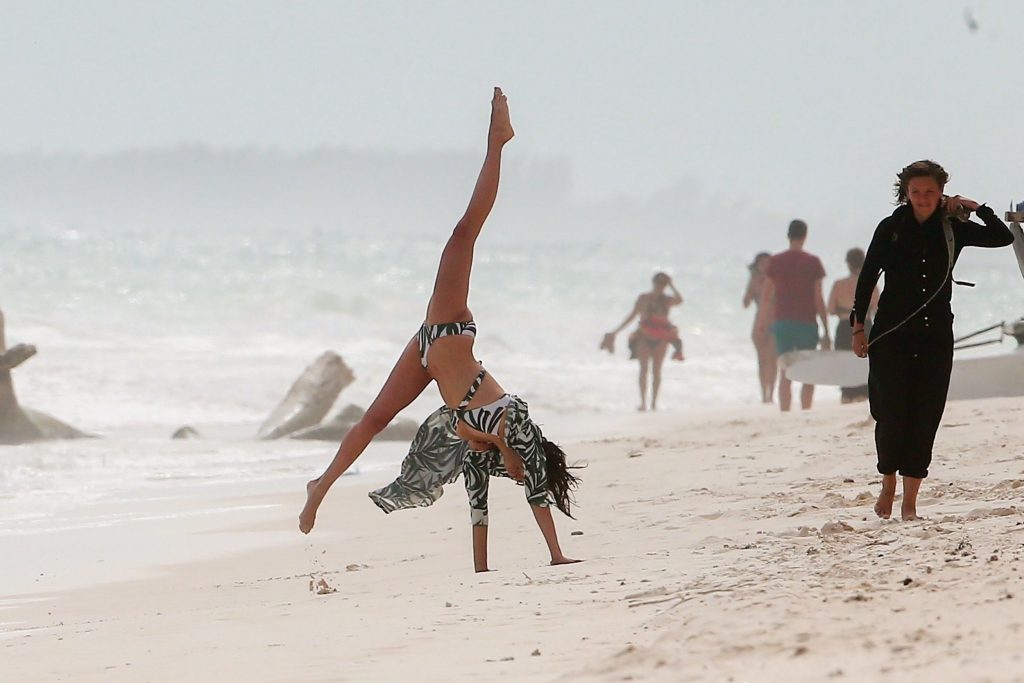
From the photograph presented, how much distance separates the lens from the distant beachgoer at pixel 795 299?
1363 cm

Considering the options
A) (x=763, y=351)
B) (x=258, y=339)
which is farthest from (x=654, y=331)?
(x=258, y=339)

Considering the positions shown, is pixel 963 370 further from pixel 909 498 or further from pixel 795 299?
pixel 909 498

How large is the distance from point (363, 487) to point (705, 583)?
18.4 feet

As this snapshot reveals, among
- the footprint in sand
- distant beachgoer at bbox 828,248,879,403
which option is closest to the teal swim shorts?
distant beachgoer at bbox 828,248,879,403

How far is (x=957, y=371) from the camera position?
41.7 ft

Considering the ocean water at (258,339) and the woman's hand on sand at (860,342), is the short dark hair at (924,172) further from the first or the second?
the ocean water at (258,339)

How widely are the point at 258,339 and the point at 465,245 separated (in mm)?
24051

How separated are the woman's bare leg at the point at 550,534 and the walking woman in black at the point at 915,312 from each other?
52.9 inches

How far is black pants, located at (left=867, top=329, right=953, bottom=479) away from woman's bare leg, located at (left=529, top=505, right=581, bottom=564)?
1356 mm

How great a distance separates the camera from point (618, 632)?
4.51m

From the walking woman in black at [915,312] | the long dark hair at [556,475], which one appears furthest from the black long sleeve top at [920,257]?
the long dark hair at [556,475]

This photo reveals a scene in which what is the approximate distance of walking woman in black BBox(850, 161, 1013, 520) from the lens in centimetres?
618

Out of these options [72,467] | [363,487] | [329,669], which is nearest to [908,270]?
[329,669]

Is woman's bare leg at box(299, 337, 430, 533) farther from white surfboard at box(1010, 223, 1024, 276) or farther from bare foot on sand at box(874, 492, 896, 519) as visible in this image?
white surfboard at box(1010, 223, 1024, 276)
